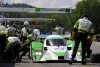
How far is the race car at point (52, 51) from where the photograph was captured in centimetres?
1361

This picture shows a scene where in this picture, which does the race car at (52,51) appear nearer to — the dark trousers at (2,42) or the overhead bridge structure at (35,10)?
the dark trousers at (2,42)

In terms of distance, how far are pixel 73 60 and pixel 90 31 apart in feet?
4.33

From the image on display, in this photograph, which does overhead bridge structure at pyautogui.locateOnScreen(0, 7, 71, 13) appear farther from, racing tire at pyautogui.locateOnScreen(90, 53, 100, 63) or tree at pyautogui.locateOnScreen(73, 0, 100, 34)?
tree at pyautogui.locateOnScreen(73, 0, 100, 34)

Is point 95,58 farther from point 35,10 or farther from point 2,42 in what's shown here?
point 35,10

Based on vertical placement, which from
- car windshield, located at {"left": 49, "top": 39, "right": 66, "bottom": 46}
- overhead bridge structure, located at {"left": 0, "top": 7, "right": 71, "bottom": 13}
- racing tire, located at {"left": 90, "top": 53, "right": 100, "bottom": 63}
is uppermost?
overhead bridge structure, located at {"left": 0, "top": 7, "right": 71, "bottom": 13}

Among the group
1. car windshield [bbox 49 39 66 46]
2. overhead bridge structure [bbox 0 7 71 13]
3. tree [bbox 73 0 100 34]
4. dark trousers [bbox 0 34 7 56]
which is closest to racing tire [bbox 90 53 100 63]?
car windshield [bbox 49 39 66 46]

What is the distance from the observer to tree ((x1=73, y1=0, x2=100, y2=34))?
10262 cm

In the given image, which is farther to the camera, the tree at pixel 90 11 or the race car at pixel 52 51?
the tree at pixel 90 11

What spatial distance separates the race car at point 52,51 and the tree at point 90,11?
8799 cm

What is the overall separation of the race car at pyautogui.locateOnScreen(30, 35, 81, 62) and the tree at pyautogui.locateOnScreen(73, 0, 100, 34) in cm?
8799

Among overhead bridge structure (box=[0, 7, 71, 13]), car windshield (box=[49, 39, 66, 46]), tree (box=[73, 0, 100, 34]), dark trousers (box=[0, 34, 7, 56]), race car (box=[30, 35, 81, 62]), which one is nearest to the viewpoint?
race car (box=[30, 35, 81, 62])

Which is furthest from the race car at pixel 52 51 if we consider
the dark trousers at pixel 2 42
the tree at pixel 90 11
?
the tree at pixel 90 11

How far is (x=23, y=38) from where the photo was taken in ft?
60.0

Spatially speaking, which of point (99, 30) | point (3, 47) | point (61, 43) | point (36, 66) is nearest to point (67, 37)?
point (61, 43)
